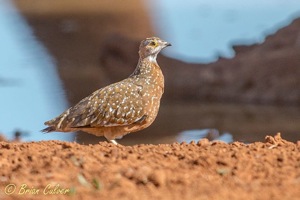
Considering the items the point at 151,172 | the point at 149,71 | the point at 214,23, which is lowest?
the point at 151,172

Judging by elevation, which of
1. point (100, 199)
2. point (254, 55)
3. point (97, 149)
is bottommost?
point (100, 199)

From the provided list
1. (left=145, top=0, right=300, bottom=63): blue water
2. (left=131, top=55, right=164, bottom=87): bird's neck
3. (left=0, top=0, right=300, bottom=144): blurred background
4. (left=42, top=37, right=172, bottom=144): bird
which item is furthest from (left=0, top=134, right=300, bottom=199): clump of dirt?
(left=145, top=0, right=300, bottom=63): blue water

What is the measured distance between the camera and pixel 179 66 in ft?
59.8

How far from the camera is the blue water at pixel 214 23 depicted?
832 inches

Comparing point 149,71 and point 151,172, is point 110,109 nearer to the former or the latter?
→ point 149,71

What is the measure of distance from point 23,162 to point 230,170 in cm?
148

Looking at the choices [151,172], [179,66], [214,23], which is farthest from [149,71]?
[214,23]

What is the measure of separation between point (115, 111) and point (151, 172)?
2743 millimetres

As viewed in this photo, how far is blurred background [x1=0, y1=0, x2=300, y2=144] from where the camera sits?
1569 cm

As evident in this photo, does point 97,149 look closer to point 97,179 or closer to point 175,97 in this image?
point 97,179

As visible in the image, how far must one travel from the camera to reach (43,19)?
26469 millimetres

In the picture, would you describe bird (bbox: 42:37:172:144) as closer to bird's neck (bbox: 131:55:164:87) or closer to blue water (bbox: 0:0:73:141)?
bird's neck (bbox: 131:55:164:87)

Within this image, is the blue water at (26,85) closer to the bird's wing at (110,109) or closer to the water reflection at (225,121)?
the water reflection at (225,121)

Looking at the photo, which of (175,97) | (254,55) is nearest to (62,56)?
(175,97)
